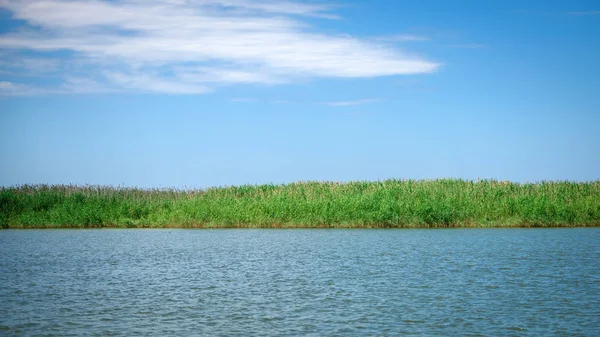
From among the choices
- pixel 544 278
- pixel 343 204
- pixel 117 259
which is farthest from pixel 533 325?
pixel 343 204

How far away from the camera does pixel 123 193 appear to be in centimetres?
4238

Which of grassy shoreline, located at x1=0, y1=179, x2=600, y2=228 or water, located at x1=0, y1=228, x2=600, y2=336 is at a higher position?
grassy shoreline, located at x1=0, y1=179, x2=600, y2=228

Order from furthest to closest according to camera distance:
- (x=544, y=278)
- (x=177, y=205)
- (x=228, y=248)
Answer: (x=177, y=205)
(x=228, y=248)
(x=544, y=278)

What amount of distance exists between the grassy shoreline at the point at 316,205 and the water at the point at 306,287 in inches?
248

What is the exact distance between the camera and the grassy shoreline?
33.1m

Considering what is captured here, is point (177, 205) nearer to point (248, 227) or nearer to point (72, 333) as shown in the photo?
point (248, 227)

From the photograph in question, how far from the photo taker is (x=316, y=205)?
3444cm

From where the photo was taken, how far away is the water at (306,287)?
36.2 feet

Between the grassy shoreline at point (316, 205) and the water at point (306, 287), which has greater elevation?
the grassy shoreline at point (316, 205)

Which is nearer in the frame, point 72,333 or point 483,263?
point 72,333

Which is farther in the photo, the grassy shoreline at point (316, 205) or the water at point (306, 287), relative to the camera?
the grassy shoreline at point (316, 205)

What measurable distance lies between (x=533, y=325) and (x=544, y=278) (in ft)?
18.0

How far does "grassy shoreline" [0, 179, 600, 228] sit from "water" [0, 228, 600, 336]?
6.29m

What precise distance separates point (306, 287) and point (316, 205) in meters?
19.5
